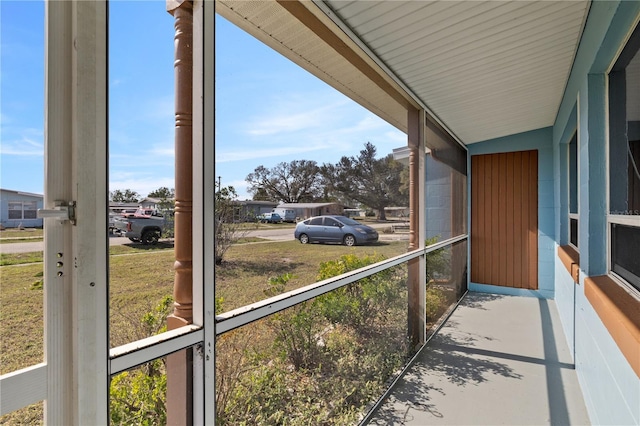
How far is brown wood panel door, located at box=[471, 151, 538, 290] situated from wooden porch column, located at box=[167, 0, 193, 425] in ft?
17.6

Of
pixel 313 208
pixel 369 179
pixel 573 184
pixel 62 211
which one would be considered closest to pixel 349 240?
pixel 313 208

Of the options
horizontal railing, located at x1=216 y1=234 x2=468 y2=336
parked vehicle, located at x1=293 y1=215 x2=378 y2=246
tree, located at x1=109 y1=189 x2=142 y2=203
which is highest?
tree, located at x1=109 y1=189 x2=142 y2=203

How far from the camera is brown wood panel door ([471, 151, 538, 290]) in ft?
16.4

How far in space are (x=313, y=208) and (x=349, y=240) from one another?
1.43 feet

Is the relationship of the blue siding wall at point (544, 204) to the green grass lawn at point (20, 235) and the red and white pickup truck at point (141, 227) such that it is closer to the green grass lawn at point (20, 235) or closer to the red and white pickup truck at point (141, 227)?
the red and white pickup truck at point (141, 227)

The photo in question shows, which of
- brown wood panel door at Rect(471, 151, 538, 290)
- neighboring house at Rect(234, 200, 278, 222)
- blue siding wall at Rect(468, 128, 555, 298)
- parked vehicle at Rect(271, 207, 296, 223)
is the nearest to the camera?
neighboring house at Rect(234, 200, 278, 222)

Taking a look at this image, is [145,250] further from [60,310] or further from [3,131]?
[3,131]

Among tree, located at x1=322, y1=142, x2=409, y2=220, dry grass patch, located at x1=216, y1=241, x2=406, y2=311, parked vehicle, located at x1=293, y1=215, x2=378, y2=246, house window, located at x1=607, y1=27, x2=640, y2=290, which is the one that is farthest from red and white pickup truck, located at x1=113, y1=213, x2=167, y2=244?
house window, located at x1=607, y1=27, x2=640, y2=290

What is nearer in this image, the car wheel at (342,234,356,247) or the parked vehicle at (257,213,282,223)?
the parked vehicle at (257,213,282,223)

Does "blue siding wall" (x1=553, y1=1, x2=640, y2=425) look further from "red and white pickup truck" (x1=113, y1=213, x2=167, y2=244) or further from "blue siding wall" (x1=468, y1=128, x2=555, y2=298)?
"blue siding wall" (x1=468, y1=128, x2=555, y2=298)

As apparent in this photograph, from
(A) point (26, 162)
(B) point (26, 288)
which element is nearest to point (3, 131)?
(A) point (26, 162)

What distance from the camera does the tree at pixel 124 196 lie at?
857mm

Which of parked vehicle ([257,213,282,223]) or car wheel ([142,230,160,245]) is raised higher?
parked vehicle ([257,213,282,223])

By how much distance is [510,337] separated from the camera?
11.5 ft
